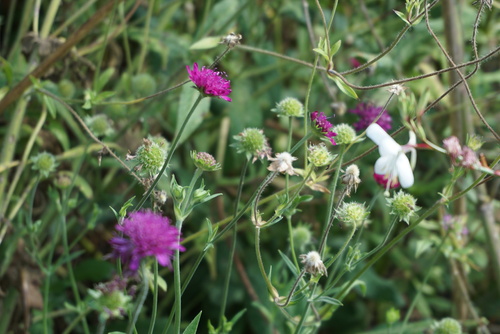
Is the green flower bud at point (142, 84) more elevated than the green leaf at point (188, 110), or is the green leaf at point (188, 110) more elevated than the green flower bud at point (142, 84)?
the green flower bud at point (142, 84)

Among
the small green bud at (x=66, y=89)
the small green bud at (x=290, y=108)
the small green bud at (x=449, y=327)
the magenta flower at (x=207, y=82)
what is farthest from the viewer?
the small green bud at (x=66, y=89)

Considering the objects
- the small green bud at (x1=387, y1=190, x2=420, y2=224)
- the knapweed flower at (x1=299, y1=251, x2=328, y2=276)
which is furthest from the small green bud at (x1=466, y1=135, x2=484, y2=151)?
the knapweed flower at (x1=299, y1=251, x2=328, y2=276)

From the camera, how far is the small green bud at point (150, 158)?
1.98 feet

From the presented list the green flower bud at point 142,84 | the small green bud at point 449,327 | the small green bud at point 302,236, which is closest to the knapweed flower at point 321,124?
the small green bud at point 302,236

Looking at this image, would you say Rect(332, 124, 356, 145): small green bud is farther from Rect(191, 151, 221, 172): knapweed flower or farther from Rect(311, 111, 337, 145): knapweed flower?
Rect(191, 151, 221, 172): knapweed flower

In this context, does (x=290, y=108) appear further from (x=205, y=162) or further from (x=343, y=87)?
(x=205, y=162)

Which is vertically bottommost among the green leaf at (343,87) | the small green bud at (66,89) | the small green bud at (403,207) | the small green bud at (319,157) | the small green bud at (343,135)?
the small green bud at (403,207)

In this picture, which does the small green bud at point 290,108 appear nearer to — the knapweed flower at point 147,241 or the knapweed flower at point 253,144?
the knapweed flower at point 253,144

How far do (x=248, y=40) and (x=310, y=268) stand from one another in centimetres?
74

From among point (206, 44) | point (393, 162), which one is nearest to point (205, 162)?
point (393, 162)

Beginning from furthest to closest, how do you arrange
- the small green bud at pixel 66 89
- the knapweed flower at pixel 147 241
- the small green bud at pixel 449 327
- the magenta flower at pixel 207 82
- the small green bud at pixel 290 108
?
the small green bud at pixel 66 89, the small green bud at pixel 449 327, the small green bud at pixel 290 108, the magenta flower at pixel 207 82, the knapweed flower at pixel 147 241

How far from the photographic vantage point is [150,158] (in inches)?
23.8

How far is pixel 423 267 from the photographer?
51.7 inches

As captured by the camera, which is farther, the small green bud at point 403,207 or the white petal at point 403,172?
the small green bud at point 403,207
